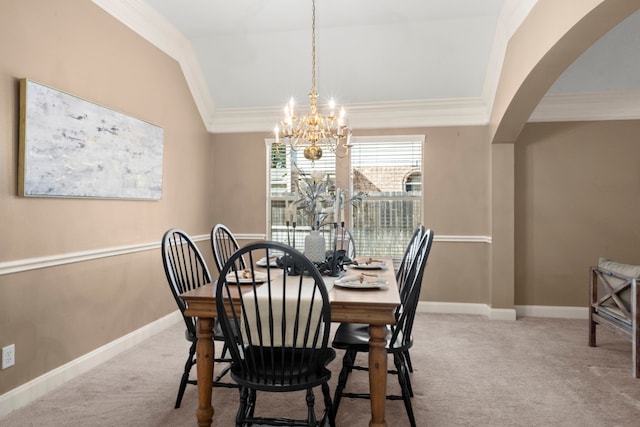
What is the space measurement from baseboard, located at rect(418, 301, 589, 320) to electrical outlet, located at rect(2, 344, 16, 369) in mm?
3757

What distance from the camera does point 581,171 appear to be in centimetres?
468

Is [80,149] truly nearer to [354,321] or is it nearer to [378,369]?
[354,321]

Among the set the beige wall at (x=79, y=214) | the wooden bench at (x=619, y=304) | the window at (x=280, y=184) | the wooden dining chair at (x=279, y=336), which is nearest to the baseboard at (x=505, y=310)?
the wooden bench at (x=619, y=304)

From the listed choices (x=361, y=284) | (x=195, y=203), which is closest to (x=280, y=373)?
(x=361, y=284)

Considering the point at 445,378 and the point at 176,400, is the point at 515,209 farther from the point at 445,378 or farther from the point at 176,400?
the point at 176,400

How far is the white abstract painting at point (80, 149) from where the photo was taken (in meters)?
2.55

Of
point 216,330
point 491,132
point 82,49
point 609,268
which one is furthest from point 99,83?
point 609,268

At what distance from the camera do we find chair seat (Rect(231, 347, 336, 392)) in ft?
5.96

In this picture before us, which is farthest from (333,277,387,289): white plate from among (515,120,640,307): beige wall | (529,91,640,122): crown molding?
(529,91,640,122): crown molding

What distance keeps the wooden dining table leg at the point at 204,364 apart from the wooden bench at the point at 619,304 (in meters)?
2.81

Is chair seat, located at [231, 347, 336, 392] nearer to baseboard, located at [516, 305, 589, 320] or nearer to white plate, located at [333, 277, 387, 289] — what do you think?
white plate, located at [333, 277, 387, 289]

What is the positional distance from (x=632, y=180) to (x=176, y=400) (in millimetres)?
4817

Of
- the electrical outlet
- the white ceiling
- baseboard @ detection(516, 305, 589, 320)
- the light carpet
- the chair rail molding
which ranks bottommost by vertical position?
the light carpet

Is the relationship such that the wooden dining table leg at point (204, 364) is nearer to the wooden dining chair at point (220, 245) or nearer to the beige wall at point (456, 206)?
the wooden dining chair at point (220, 245)
